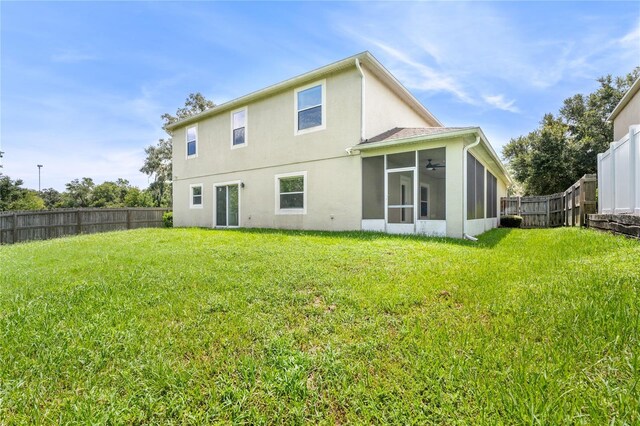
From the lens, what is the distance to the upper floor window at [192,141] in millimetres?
14314

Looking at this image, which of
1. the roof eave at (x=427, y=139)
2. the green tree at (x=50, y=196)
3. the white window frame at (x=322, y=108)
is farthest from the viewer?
the green tree at (x=50, y=196)

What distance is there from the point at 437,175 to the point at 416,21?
4.19 metres

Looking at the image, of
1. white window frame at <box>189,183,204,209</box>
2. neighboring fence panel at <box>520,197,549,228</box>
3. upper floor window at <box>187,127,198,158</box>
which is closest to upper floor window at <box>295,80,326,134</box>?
white window frame at <box>189,183,204,209</box>

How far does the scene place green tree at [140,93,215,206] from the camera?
25.3 metres

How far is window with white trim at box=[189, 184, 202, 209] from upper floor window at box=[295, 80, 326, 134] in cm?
Result: 671

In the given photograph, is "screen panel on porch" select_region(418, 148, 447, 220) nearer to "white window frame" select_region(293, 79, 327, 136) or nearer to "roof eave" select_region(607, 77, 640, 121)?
"white window frame" select_region(293, 79, 327, 136)

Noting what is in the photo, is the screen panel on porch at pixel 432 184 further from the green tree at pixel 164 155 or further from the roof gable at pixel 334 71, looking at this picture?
the green tree at pixel 164 155

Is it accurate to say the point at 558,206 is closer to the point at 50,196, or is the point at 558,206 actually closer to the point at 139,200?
the point at 139,200

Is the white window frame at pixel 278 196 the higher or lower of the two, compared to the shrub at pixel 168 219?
higher

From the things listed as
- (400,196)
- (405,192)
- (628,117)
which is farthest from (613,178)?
(628,117)

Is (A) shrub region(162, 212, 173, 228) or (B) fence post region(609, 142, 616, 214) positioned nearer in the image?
(B) fence post region(609, 142, 616, 214)

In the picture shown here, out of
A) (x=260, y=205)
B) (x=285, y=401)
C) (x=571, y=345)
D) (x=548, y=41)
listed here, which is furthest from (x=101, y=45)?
(x=548, y=41)

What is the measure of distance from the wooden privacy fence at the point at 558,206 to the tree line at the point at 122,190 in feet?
61.4

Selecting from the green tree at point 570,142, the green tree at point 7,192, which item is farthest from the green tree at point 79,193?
the green tree at point 570,142
